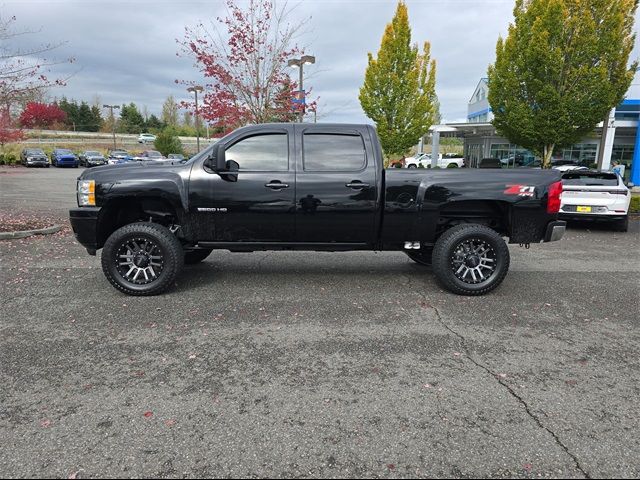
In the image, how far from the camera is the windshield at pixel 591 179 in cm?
1030

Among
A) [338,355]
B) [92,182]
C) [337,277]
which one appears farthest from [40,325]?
[337,277]

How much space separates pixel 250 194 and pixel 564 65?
13829mm

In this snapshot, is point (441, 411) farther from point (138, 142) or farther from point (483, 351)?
point (138, 142)

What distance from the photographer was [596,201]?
10.1 m

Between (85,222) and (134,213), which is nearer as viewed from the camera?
(85,222)

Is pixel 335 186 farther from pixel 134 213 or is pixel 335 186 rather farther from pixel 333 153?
pixel 134 213

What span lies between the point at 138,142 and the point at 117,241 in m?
74.9

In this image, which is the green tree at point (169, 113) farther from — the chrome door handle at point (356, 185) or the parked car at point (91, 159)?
the chrome door handle at point (356, 185)

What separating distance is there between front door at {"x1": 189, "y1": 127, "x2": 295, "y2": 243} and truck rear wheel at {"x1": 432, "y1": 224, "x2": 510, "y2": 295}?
1837mm

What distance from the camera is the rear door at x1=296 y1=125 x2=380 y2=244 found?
528cm

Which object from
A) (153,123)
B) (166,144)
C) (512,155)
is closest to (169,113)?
(153,123)

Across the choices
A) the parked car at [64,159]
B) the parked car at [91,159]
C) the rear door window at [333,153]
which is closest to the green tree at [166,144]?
the parked car at [91,159]

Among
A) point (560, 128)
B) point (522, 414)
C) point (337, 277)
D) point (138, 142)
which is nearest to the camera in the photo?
point (522, 414)

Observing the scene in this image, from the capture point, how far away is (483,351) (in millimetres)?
3887
